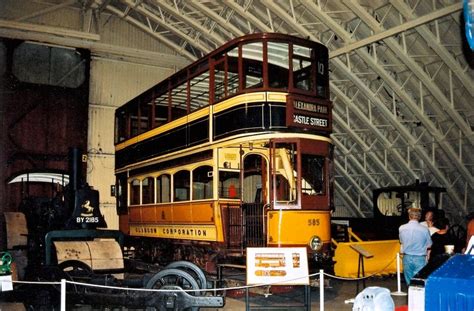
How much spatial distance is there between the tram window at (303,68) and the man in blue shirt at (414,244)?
337cm

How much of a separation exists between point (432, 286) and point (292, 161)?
19.0 feet

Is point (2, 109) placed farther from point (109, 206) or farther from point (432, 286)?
point (432, 286)

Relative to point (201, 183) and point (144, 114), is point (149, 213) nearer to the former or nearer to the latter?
point (201, 183)

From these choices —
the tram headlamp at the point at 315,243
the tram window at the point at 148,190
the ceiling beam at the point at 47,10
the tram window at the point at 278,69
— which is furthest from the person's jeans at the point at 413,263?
the ceiling beam at the point at 47,10

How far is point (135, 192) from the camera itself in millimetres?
14234

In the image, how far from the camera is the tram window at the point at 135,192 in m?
14.0

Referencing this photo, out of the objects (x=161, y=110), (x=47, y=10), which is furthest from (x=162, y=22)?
(x=161, y=110)

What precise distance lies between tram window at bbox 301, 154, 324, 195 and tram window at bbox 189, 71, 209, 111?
9.86ft

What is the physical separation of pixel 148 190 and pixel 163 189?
0.45 meters

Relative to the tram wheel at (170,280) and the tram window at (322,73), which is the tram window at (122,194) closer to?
the tram window at (322,73)

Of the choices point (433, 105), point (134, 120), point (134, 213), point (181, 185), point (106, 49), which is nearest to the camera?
point (181, 185)

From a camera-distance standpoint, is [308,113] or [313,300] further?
[308,113]

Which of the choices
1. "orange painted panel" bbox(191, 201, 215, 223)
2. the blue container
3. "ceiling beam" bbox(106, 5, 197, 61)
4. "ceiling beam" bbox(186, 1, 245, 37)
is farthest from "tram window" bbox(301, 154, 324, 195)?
"ceiling beam" bbox(106, 5, 197, 61)

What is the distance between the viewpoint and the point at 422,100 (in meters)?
14.6
